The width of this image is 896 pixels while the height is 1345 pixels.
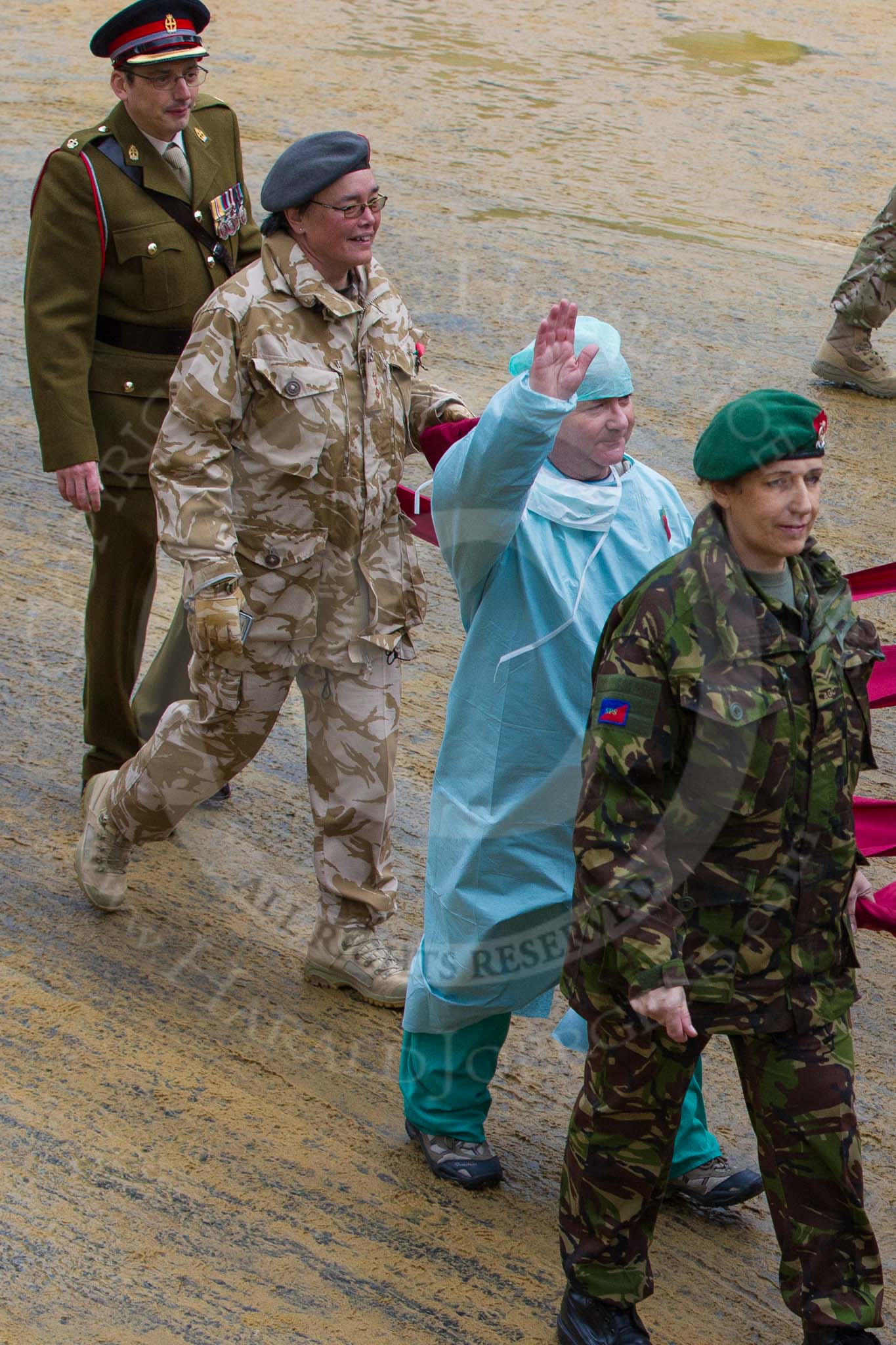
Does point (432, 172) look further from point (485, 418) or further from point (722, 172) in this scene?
point (485, 418)

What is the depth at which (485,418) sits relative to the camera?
8.68 ft

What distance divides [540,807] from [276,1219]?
3.08 ft

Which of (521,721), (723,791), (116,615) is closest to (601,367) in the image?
(521,721)

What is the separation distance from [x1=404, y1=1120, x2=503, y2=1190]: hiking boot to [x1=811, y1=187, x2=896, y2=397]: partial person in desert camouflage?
525 centimetres

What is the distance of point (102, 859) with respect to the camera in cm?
396

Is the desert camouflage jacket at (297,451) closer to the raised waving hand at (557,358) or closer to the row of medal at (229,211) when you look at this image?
the row of medal at (229,211)

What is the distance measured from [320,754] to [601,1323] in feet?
4.55

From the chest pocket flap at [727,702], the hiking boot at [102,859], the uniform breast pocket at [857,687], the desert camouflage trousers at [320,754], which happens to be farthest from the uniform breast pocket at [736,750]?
the hiking boot at [102,859]

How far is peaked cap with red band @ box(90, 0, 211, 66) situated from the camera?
3.83 m

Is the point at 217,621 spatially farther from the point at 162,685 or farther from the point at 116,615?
the point at 162,685

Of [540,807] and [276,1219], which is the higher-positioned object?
[540,807]

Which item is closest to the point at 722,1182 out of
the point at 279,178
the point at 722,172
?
the point at 279,178

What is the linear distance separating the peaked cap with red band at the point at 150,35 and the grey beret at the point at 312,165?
72 cm

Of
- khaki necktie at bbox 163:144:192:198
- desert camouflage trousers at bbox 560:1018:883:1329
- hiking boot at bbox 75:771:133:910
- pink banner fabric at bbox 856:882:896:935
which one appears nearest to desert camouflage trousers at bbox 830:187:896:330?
khaki necktie at bbox 163:144:192:198
